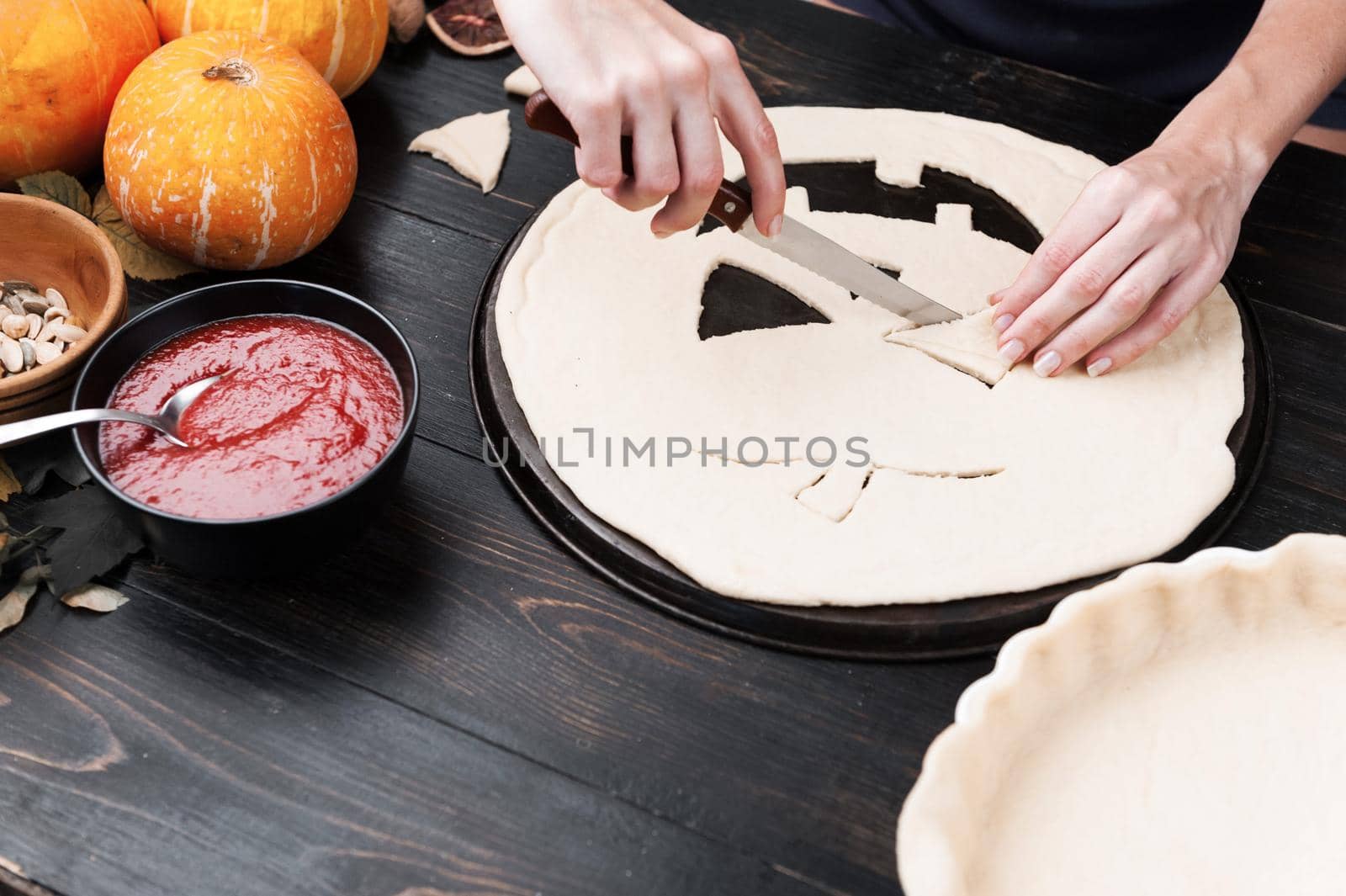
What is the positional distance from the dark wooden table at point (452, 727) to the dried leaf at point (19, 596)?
0.01 metres

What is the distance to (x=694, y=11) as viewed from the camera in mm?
1795

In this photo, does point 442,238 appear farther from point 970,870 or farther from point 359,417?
point 970,870

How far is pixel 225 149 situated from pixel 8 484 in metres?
0.43

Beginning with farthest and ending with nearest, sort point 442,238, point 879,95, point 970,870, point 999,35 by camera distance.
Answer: point 999,35 → point 879,95 → point 442,238 → point 970,870

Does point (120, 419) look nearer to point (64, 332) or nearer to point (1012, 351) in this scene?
point (64, 332)

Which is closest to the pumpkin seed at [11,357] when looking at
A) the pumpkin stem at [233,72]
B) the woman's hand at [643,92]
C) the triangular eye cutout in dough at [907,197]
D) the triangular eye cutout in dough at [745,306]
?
the pumpkin stem at [233,72]

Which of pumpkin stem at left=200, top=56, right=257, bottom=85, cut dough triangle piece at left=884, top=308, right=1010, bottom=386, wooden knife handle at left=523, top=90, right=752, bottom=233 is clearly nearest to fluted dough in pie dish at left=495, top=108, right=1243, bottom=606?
cut dough triangle piece at left=884, top=308, right=1010, bottom=386

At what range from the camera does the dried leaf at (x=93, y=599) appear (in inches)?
40.7

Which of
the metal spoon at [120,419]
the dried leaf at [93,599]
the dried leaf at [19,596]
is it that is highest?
the metal spoon at [120,419]

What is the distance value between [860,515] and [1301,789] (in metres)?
0.45

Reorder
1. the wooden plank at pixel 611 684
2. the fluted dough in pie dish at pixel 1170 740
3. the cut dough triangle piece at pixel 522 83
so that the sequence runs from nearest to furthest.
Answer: the fluted dough in pie dish at pixel 1170 740 < the wooden plank at pixel 611 684 < the cut dough triangle piece at pixel 522 83

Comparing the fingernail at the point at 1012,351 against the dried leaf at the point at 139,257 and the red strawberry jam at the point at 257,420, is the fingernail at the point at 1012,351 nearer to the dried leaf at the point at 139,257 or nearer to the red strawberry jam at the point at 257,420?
the red strawberry jam at the point at 257,420

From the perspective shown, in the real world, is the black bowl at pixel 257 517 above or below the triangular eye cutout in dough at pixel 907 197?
above

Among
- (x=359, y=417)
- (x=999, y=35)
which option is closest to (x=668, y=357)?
(x=359, y=417)
